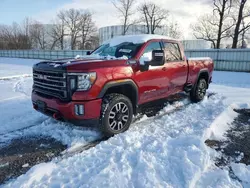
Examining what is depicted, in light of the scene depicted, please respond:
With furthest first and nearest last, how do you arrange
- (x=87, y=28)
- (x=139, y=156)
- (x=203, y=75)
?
(x=87, y=28), (x=203, y=75), (x=139, y=156)

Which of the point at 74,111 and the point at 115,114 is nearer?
the point at 74,111

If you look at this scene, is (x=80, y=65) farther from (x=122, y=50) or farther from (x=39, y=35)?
(x=39, y=35)

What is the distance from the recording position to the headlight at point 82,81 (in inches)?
137

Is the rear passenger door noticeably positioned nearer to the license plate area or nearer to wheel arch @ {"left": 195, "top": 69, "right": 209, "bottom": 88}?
wheel arch @ {"left": 195, "top": 69, "right": 209, "bottom": 88}

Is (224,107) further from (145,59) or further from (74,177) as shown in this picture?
(74,177)

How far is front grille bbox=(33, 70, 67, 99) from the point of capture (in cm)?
360

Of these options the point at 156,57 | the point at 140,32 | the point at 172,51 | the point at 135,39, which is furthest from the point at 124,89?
the point at 140,32

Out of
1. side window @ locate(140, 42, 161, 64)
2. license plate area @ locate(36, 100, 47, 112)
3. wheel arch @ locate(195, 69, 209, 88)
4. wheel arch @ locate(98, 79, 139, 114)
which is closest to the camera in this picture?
wheel arch @ locate(98, 79, 139, 114)

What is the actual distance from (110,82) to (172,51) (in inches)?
93.7

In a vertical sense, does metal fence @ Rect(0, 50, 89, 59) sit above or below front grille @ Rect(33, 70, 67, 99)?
above

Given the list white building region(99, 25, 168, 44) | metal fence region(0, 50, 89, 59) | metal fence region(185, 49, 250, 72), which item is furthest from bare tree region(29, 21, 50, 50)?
metal fence region(185, 49, 250, 72)

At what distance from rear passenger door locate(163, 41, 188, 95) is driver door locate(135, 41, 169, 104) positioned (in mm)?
224

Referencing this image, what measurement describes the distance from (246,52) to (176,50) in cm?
1380

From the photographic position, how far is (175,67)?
530cm
